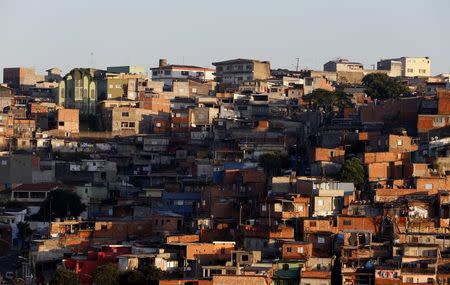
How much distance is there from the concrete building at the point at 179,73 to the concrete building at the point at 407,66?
24.3ft

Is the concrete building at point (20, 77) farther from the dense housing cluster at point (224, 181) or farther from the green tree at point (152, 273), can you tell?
the green tree at point (152, 273)

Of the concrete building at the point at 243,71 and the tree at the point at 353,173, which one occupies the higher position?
the concrete building at the point at 243,71

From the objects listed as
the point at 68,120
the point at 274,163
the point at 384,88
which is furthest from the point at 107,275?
the point at 384,88

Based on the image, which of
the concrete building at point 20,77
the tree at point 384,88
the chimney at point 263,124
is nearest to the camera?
the chimney at point 263,124

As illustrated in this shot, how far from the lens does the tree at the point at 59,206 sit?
42812mm

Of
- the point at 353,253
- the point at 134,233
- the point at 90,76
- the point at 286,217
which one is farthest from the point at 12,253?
the point at 90,76

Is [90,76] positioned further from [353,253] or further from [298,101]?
[353,253]

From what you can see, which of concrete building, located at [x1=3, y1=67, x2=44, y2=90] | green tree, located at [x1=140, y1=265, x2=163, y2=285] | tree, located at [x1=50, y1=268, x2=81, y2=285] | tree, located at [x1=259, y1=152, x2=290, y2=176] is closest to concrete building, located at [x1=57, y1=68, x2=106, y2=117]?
concrete building, located at [x1=3, y1=67, x2=44, y2=90]

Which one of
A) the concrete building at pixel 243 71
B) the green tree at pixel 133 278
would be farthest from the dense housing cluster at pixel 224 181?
the concrete building at pixel 243 71

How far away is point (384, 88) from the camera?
54.3m

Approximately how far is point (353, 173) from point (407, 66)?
28845 millimetres

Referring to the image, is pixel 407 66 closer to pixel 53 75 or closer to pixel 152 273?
pixel 53 75

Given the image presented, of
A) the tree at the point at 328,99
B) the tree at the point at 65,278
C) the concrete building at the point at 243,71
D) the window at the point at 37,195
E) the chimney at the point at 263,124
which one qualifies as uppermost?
the concrete building at the point at 243,71

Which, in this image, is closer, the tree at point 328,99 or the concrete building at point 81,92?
the tree at point 328,99
